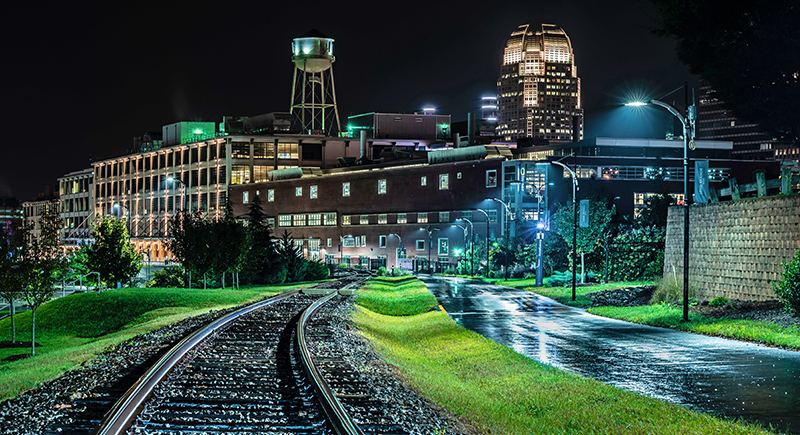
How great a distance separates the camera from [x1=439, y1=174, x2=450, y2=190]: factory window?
105456 mm

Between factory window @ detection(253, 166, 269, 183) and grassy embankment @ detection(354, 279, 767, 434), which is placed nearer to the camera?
grassy embankment @ detection(354, 279, 767, 434)

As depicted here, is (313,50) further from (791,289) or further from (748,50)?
(791,289)

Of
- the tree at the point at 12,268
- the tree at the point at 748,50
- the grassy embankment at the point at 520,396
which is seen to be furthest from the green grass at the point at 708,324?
the tree at the point at 12,268

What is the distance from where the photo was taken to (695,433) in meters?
10.2

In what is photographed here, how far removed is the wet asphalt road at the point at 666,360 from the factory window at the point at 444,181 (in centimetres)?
7598

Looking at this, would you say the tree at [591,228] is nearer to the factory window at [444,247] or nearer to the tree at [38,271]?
the tree at [38,271]

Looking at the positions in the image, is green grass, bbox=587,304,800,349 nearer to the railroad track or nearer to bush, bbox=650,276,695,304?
bush, bbox=650,276,695,304

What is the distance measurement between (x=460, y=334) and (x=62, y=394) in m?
13.8

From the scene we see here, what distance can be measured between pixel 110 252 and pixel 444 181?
63693mm

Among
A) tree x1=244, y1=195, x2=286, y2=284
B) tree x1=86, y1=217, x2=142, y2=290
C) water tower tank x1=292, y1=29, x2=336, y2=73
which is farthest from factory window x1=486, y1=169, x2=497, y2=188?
tree x1=86, y1=217, x2=142, y2=290

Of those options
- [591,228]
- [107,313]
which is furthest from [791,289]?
[591,228]

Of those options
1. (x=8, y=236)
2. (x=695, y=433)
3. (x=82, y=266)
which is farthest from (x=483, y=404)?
(x=82, y=266)

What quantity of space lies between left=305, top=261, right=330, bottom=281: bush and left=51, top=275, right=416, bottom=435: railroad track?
45595 mm

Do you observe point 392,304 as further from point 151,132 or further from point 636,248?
point 151,132
